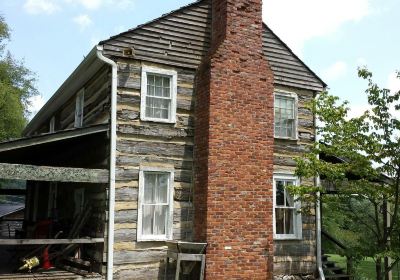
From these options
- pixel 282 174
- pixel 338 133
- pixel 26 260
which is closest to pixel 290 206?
pixel 282 174

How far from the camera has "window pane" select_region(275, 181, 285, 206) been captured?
1263cm

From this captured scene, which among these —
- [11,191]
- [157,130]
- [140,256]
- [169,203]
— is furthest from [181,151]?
[11,191]

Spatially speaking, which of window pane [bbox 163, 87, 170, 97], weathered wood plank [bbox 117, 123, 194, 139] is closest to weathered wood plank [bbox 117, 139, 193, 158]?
weathered wood plank [bbox 117, 123, 194, 139]

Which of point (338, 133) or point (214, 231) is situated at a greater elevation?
point (338, 133)

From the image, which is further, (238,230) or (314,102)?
(314,102)

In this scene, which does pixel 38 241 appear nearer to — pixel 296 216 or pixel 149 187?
pixel 149 187

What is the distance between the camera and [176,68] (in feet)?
37.8

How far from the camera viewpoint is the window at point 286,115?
13.1 m

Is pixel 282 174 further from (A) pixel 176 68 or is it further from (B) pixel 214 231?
(A) pixel 176 68

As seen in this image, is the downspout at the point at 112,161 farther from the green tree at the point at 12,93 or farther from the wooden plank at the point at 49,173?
the green tree at the point at 12,93

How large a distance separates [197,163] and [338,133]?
3606 mm

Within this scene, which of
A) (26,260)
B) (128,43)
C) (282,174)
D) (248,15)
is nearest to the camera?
(26,260)

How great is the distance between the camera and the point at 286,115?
13266mm

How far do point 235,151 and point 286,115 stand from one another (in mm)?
3128
